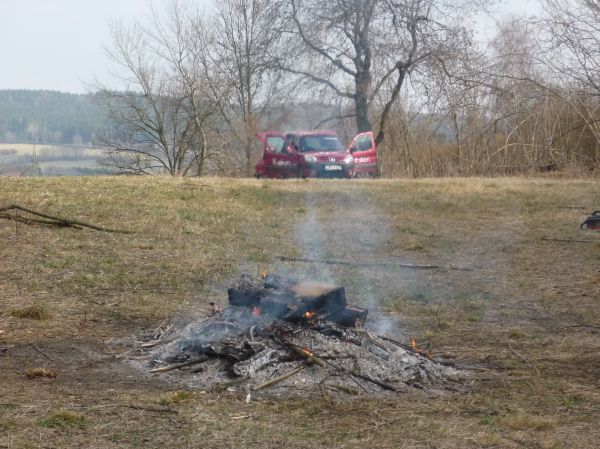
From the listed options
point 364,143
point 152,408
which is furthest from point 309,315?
point 364,143

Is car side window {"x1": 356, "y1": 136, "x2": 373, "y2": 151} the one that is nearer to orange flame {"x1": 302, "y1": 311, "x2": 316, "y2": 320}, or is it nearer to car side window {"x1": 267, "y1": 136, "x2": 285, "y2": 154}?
car side window {"x1": 267, "y1": 136, "x2": 285, "y2": 154}

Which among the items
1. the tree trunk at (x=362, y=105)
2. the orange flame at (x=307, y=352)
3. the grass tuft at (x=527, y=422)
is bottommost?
the grass tuft at (x=527, y=422)

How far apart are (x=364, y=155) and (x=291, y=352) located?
595 inches

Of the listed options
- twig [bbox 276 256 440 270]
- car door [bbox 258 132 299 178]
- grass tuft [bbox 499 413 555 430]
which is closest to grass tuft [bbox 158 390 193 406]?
grass tuft [bbox 499 413 555 430]

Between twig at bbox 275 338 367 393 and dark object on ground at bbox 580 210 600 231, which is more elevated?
dark object on ground at bbox 580 210 600 231

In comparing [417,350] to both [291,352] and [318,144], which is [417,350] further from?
[318,144]

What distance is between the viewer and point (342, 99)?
990 inches

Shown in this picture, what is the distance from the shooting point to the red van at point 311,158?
717 inches

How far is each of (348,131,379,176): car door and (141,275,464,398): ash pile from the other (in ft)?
44.4

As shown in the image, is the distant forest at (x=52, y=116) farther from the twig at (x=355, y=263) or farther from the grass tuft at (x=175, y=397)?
the grass tuft at (x=175, y=397)

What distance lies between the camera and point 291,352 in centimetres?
477

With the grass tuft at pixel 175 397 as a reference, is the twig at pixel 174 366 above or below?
above

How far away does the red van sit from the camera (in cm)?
1820

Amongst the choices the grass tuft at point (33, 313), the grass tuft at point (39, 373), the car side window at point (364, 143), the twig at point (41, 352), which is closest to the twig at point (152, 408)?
the grass tuft at point (39, 373)
